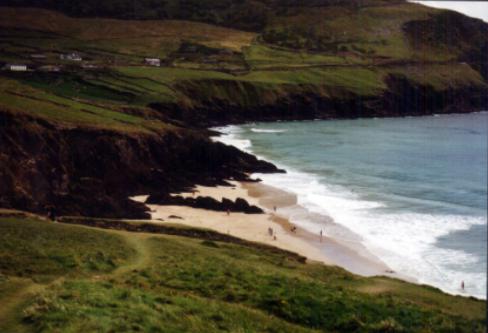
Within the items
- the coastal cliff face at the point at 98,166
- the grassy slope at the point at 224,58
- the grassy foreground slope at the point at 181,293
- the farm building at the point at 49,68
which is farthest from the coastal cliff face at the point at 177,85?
the grassy foreground slope at the point at 181,293

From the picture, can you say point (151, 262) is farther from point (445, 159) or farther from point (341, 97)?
point (341, 97)

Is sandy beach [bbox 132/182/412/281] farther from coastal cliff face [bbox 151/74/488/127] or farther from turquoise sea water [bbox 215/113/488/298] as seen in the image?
coastal cliff face [bbox 151/74/488/127]

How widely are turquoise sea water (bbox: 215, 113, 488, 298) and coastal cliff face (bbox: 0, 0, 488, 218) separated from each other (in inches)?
444

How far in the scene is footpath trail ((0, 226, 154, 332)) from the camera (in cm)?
2233

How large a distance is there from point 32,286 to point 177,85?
337ft

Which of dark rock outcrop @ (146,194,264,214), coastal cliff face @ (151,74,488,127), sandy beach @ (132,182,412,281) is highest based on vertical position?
coastal cliff face @ (151,74,488,127)

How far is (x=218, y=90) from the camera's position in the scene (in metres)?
135

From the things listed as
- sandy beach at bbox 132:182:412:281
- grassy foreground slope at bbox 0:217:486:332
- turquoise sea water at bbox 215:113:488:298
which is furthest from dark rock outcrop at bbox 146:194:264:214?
grassy foreground slope at bbox 0:217:486:332

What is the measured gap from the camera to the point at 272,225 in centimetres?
5788

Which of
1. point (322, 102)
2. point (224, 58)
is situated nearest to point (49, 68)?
point (224, 58)

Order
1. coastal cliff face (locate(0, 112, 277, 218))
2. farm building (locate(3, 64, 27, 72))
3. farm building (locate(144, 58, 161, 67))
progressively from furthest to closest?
1. farm building (locate(144, 58, 161, 67))
2. farm building (locate(3, 64, 27, 72))
3. coastal cliff face (locate(0, 112, 277, 218))

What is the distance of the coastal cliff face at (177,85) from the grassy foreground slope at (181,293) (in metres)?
20.4

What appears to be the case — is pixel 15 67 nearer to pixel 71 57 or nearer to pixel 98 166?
pixel 71 57

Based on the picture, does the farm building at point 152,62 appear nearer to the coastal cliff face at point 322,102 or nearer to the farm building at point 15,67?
the coastal cliff face at point 322,102
